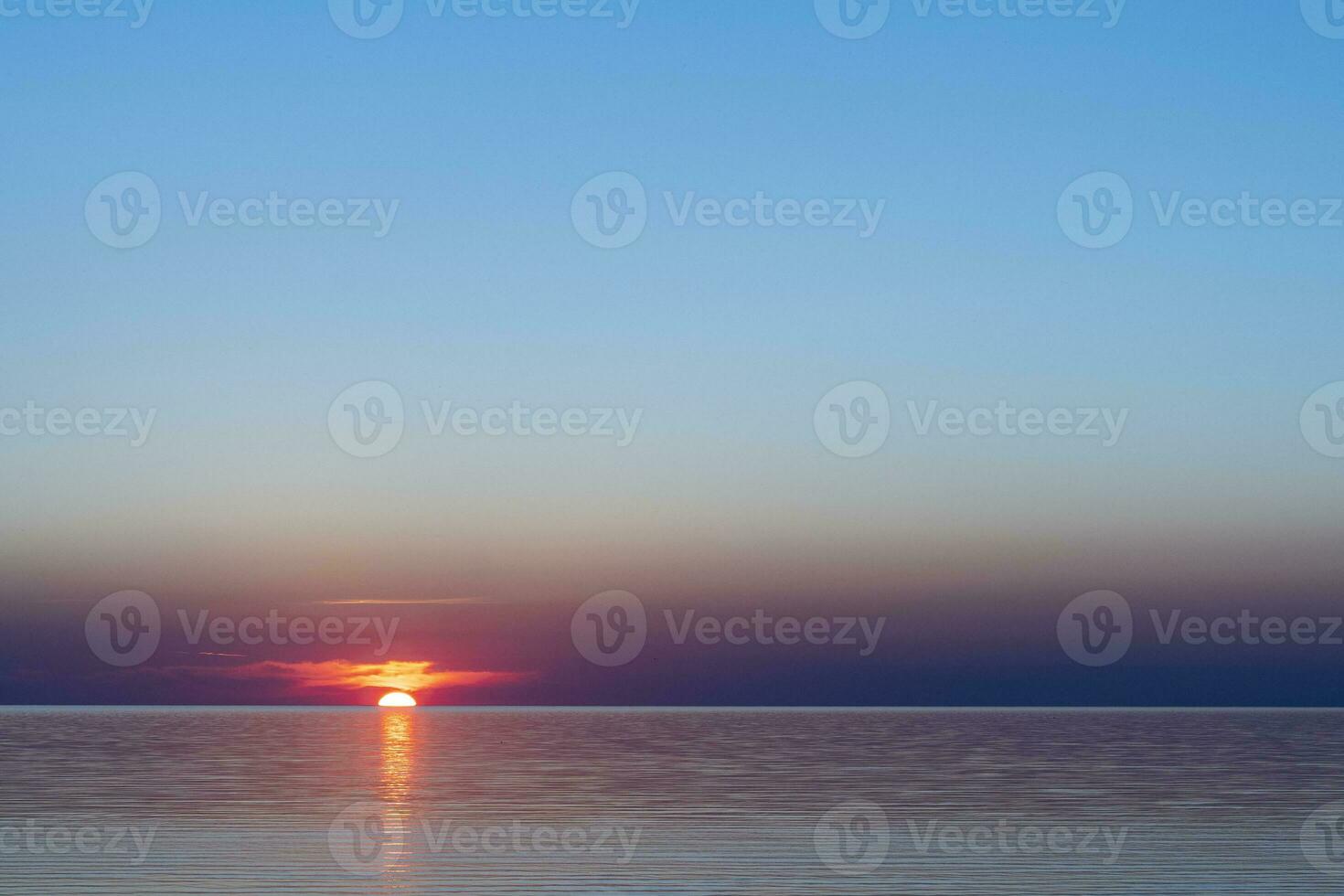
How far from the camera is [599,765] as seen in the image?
214 feet

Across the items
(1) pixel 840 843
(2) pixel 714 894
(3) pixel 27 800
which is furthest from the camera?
(3) pixel 27 800

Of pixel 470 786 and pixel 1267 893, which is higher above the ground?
pixel 470 786

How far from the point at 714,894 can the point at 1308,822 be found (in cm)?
2109

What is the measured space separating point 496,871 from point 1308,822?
23598 mm

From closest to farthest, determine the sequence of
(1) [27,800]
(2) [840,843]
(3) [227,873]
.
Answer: (3) [227,873] → (2) [840,843] → (1) [27,800]

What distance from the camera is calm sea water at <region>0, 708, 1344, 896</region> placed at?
28375mm

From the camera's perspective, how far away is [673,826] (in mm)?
36688

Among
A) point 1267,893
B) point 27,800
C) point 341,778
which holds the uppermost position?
point 341,778

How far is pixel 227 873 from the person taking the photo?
94.7 ft

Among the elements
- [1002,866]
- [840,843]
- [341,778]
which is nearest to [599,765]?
[341,778]

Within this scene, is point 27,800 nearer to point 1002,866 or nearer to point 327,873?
point 327,873

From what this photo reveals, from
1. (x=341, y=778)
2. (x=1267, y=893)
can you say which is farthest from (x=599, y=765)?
Result: (x=1267, y=893)

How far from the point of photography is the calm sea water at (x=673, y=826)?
28.4 meters

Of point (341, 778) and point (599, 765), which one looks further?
→ point (599, 765)
